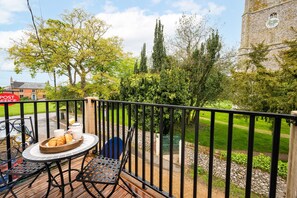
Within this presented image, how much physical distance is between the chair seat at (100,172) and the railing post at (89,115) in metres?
1.19

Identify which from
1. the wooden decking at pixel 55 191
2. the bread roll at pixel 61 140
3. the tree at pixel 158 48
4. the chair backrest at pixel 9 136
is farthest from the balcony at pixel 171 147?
the tree at pixel 158 48

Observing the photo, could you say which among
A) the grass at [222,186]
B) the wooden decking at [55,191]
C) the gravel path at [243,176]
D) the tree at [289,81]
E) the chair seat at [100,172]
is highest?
the tree at [289,81]

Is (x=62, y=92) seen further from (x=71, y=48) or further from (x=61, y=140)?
(x=61, y=140)

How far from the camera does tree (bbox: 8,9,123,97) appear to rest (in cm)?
1051

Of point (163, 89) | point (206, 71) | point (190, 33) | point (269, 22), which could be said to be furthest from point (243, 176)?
point (269, 22)

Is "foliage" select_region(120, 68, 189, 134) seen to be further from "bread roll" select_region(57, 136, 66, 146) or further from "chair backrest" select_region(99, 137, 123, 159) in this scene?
"bread roll" select_region(57, 136, 66, 146)

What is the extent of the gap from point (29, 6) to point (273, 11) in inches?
1005

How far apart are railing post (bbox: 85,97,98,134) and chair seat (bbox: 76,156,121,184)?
1.19m

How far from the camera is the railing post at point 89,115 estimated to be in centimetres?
276

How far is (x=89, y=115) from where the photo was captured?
2.81 meters

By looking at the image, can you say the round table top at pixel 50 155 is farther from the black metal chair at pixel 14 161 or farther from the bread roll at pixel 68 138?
the black metal chair at pixel 14 161

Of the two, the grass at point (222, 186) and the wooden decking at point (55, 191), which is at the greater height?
the wooden decking at point (55, 191)

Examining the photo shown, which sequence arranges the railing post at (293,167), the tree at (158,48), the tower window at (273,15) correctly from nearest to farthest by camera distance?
1. the railing post at (293,167)
2. the tree at (158,48)
3. the tower window at (273,15)

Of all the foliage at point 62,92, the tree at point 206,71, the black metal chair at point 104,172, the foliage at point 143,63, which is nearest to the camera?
the black metal chair at point 104,172
